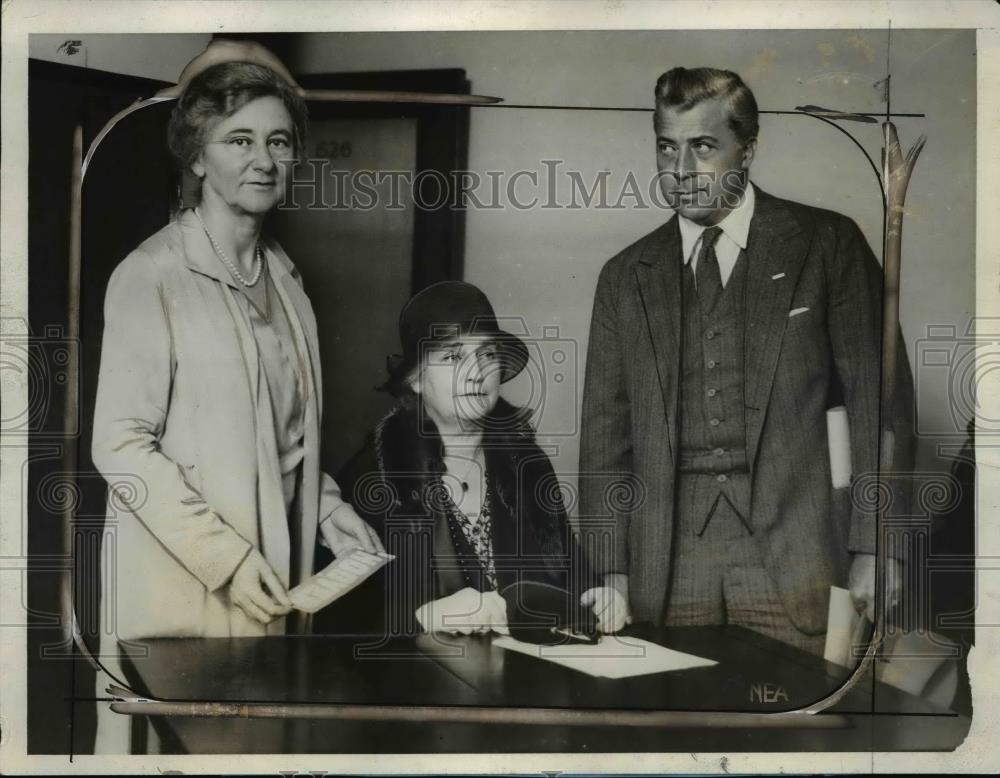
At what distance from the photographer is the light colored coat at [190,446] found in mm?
3551

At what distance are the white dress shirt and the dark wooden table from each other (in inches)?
45.0

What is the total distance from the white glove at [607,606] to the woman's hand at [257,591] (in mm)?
925

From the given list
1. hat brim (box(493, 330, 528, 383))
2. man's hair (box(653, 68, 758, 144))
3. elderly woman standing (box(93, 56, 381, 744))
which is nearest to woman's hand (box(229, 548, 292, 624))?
elderly woman standing (box(93, 56, 381, 744))

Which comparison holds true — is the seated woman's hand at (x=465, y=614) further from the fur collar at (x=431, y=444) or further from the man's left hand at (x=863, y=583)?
the man's left hand at (x=863, y=583)

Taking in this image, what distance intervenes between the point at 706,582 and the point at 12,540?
2152mm

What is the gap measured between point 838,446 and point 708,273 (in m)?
0.66

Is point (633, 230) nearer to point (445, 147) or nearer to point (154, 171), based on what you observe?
point (445, 147)

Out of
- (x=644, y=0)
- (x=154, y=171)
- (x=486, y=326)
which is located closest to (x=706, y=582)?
(x=486, y=326)

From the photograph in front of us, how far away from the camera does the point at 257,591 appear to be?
141 inches

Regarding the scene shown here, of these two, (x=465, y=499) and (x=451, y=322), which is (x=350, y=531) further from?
(x=451, y=322)

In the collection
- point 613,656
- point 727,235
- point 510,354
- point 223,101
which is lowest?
point 613,656

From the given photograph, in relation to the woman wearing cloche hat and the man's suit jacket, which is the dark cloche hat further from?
the man's suit jacket

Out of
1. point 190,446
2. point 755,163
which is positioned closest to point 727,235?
point 755,163

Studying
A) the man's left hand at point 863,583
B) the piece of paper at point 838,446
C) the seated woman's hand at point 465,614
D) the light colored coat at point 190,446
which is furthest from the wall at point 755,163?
the light colored coat at point 190,446
